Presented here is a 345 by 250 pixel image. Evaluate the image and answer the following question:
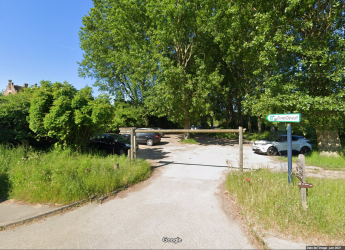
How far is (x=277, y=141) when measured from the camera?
12.0 m

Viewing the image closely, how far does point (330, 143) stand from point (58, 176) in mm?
13354

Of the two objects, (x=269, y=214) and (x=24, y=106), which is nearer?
(x=269, y=214)

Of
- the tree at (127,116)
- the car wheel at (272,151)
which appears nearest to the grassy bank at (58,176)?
the car wheel at (272,151)

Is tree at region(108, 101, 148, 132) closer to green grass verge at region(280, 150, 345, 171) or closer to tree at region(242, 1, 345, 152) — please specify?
tree at region(242, 1, 345, 152)

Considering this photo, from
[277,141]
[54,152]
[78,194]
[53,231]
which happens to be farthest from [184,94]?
[53,231]

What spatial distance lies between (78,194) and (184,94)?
1276cm

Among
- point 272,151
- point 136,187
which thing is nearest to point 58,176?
point 136,187

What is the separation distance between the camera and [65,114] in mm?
7098

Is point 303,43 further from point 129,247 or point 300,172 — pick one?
point 129,247

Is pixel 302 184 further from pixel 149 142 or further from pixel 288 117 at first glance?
pixel 149 142

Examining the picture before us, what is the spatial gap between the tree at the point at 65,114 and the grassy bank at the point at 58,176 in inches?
33.2

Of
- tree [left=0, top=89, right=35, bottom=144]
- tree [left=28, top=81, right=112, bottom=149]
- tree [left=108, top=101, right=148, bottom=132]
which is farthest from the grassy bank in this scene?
tree [left=108, top=101, right=148, bottom=132]

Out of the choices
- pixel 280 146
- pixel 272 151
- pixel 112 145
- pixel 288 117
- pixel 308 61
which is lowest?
pixel 272 151

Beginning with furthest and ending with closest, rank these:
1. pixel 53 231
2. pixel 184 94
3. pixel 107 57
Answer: pixel 107 57 → pixel 184 94 → pixel 53 231
